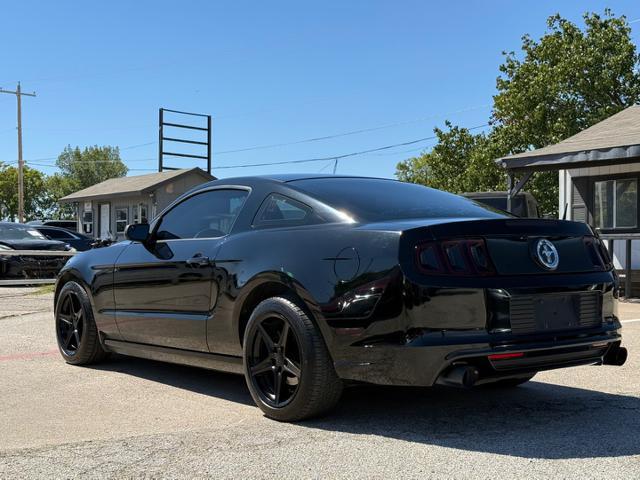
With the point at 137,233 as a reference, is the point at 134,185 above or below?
above

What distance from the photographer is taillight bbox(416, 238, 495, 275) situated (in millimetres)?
3828

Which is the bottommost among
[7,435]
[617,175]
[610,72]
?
[7,435]

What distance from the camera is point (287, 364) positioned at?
426 centimetres

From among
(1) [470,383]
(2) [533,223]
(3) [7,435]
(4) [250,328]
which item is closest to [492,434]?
(1) [470,383]

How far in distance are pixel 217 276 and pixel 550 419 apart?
2154 mm

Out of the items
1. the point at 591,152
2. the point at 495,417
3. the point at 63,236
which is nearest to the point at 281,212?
the point at 495,417

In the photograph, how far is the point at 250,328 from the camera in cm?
442

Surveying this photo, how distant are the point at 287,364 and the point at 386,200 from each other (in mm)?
1206

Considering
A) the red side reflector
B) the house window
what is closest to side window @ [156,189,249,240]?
the red side reflector

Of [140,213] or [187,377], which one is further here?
[140,213]

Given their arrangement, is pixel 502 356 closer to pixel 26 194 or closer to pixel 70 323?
pixel 70 323

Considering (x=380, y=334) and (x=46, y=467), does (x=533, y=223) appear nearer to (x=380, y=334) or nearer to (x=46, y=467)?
(x=380, y=334)

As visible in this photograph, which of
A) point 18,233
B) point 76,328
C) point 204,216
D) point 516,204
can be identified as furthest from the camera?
point 18,233

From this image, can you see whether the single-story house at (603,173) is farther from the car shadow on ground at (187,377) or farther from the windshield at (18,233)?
the windshield at (18,233)
